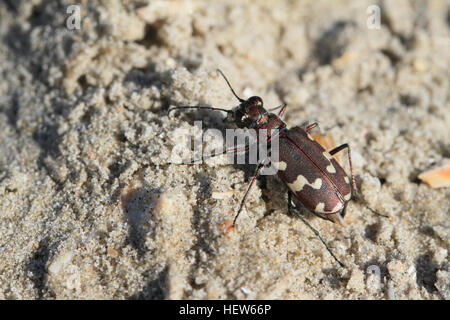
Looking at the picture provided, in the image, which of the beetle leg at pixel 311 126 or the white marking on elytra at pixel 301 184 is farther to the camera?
the beetle leg at pixel 311 126

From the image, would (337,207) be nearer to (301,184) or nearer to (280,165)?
(301,184)

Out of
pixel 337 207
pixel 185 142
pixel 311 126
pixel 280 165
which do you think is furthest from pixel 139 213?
pixel 311 126

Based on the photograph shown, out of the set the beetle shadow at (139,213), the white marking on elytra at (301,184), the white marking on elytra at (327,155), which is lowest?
the beetle shadow at (139,213)

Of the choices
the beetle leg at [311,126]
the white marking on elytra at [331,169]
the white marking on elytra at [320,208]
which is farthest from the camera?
the beetle leg at [311,126]

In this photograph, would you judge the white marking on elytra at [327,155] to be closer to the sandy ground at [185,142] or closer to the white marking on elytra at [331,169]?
the white marking on elytra at [331,169]

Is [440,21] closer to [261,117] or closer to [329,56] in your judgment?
[329,56]

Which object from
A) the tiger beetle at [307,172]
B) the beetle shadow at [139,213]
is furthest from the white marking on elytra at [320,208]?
the beetle shadow at [139,213]

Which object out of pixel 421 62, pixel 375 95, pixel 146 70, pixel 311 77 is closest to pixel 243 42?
pixel 311 77

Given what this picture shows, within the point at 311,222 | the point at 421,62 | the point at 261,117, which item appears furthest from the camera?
the point at 421,62
